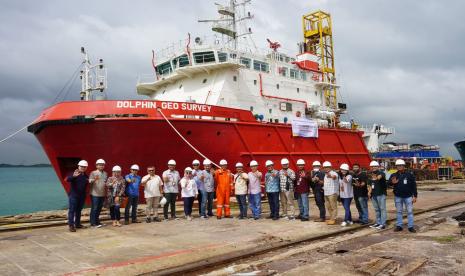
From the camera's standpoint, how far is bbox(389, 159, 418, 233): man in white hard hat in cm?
732

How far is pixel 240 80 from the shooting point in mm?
15750

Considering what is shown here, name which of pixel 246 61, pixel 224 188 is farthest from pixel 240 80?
pixel 224 188

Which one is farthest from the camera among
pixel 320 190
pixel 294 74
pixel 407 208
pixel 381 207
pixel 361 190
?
pixel 294 74

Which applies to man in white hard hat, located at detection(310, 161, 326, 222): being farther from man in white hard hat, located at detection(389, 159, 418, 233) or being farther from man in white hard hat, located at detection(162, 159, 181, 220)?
man in white hard hat, located at detection(162, 159, 181, 220)

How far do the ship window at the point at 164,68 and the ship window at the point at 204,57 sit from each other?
1.70 metres

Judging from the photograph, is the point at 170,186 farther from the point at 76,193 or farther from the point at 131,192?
the point at 76,193

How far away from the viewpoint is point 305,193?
8719 mm

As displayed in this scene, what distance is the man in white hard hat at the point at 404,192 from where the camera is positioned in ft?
24.0

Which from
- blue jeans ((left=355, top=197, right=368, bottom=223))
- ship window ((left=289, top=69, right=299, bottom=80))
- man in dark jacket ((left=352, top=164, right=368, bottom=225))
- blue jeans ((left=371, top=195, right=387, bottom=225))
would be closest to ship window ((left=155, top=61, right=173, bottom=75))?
ship window ((left=289, top=69, right=299, bottom=80))

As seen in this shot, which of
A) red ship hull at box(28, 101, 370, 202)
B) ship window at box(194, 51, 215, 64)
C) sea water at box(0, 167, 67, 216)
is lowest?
sea water at box(0, 167, 67, 216)

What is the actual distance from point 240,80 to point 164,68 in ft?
11.7

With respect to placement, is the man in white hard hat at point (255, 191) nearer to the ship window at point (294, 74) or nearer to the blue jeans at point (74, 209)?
the blue jeans at point (74, 209)

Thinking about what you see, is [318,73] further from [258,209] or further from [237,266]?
[237,266]

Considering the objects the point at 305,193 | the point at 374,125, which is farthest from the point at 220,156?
the point at 374,125
